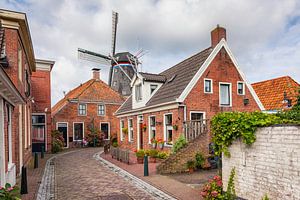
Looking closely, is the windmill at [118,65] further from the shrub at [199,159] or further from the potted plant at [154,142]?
the shrub at [199,159]

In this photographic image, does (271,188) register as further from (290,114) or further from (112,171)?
(112,171)

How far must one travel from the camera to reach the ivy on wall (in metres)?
5.74

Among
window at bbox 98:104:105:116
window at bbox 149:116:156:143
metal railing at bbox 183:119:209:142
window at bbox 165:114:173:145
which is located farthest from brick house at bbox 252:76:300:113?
window at bbox 98:104:105:116

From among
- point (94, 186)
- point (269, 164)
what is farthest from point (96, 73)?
point (269, 164)

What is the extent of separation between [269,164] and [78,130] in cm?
2628

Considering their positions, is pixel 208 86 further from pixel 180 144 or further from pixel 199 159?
pixel 199 159

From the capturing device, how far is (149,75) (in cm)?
1886

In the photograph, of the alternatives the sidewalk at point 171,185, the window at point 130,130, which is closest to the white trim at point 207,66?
the sidewalk at point 171,185

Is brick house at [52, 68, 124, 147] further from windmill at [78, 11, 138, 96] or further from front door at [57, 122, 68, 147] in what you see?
windmill at [78, 11, 138, 96]

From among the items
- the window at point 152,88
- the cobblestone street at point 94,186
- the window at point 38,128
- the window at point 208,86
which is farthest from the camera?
the window at point 38,128

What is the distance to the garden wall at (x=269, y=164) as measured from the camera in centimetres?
488

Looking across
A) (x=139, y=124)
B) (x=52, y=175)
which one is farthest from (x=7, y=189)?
(x=139, y=124)

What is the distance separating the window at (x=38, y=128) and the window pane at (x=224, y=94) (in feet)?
52.3

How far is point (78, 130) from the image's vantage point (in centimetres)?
2923
